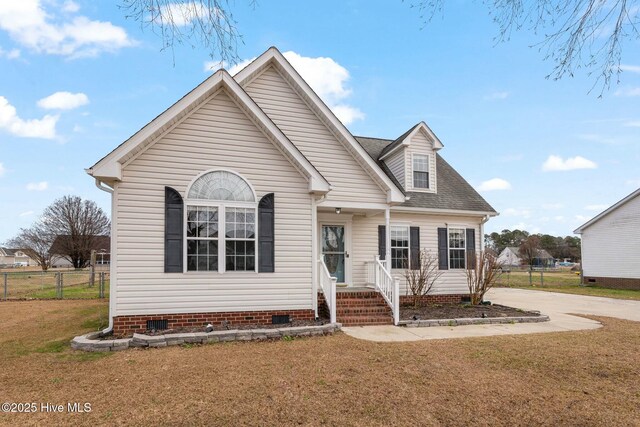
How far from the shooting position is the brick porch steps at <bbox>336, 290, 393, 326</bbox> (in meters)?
9.70

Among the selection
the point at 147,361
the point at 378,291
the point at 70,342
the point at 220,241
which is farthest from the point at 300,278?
the point at 70,342

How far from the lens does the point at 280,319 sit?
29.8 ft

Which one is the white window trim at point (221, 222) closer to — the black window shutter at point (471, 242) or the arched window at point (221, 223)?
the arched window at point (221, 223)

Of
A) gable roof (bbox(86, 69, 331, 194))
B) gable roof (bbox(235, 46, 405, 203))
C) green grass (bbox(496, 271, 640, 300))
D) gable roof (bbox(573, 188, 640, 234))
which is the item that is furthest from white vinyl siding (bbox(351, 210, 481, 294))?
gable roof (bbox(573, 188, 640, 234))

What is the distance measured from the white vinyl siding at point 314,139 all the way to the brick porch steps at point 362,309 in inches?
104

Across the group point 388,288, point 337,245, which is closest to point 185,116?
point 337,245

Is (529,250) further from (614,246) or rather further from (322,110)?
(322,110)

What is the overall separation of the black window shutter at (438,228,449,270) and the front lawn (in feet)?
17.7

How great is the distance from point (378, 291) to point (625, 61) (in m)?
7.87

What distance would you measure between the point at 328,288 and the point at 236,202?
10.1ft

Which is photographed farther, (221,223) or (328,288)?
(328,288)

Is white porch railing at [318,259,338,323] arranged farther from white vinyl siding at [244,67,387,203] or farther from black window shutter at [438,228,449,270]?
black window shutter at [438,228,449,270]

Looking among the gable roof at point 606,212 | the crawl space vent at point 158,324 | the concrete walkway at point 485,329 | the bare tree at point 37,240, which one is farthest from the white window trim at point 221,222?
the bare tree at point 37,240

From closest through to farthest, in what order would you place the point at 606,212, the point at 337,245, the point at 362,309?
the point at 362,309 → the point at 337,245 → the point at 606,212
